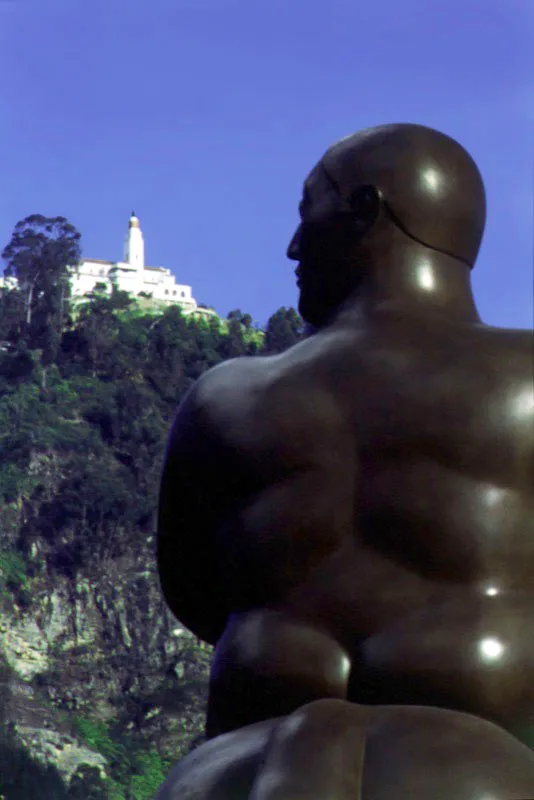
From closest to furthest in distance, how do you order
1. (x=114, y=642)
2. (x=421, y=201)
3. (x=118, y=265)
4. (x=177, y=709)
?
1. (x=421, y=201)
2. (x=177, y=709)
3. (x=114, y=642)
4. (x=118, y=265)

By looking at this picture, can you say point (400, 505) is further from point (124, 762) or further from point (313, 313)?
point (124, 762)

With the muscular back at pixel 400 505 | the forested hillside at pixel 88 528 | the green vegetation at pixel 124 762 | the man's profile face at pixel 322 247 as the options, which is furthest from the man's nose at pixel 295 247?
the green vegetation at pixel 124 762

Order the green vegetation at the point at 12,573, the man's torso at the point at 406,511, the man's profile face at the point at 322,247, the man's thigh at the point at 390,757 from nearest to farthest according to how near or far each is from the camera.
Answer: the man's thigh at the point at 390,757, the man's torso at the point at 406,511, the man's profile face at the point at 322,247, the green vegetation at the point at 12,573

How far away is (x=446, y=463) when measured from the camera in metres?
4.33

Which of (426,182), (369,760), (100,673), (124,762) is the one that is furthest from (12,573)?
(369,760)

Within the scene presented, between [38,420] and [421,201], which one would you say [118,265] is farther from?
[421,201]

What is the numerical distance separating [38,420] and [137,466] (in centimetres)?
469

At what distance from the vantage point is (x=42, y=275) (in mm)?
91188

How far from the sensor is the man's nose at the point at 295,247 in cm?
478

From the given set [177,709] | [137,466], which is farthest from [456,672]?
[137,466]

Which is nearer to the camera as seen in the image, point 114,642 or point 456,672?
point 456,672

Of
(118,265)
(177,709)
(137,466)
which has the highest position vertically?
(118,265)

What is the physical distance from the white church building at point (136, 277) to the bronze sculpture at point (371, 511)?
99.0m

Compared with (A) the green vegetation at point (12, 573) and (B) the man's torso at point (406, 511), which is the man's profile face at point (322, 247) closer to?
(B) the man's torso at point (406, 511)
